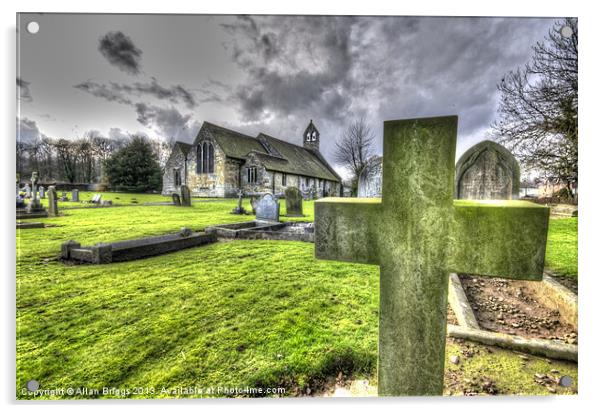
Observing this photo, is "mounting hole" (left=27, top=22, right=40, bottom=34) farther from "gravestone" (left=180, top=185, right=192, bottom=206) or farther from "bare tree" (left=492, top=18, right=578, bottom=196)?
"gravestone" (left=180, top=185, right=192, bottom=206)

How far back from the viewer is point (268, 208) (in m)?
6.16

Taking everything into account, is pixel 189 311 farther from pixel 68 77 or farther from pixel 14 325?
pixel 68 77

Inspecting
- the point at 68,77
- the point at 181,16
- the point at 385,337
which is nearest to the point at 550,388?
the point at 385,337

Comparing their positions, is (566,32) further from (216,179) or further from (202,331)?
(216,179)

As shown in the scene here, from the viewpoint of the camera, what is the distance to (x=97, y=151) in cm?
320

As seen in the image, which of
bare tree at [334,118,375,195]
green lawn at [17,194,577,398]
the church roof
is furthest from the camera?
the church roof

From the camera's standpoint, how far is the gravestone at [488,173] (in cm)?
338

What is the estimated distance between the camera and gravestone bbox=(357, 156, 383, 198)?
528 cm

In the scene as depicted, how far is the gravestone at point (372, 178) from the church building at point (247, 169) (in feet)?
8.47

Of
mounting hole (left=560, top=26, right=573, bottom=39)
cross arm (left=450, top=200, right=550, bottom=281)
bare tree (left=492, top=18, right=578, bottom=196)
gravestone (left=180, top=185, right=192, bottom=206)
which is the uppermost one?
mounting hole (left=560, top=26, right=573, bottom=39)

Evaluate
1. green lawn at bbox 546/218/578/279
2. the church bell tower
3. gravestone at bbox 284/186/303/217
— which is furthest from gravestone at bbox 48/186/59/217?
green lawn at bbox 546/218/578/279

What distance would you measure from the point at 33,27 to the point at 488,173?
5.54m

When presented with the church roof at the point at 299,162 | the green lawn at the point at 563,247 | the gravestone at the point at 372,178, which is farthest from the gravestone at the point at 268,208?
the church roof at the point at 299,162

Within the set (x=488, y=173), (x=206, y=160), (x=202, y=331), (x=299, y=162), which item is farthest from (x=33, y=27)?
(x=299, y=162)
